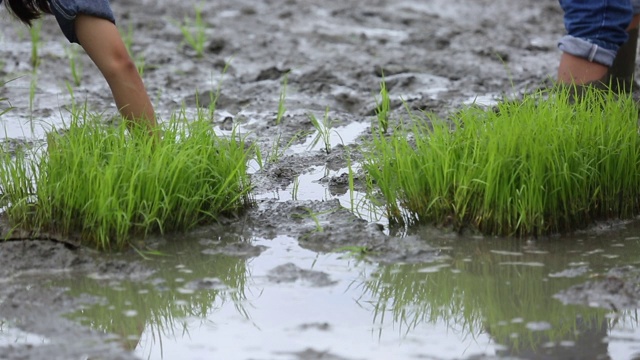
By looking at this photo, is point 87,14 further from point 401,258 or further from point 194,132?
point 401,258

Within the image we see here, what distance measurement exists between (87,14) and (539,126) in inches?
58.5

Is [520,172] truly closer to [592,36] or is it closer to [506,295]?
[506,295]

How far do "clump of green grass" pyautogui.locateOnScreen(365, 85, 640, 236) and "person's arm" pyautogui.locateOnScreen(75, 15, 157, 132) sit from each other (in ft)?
2.55

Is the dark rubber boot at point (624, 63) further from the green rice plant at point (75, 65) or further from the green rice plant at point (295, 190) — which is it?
the green rice plant at point (75, 65)

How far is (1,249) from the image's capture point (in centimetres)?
317

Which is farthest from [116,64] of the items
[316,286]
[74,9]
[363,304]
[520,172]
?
[520,172]

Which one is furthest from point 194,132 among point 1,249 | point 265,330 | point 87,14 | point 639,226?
point 639,226

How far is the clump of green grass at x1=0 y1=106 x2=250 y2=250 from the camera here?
126 inches

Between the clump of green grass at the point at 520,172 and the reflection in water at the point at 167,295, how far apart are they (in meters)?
0.64

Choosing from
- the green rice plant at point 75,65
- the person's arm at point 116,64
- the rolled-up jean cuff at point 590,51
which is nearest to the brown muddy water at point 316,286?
the person's arm at point 116,64

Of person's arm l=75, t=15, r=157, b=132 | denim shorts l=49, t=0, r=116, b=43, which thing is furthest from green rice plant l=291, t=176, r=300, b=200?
denim shorts l=49, t=0, r=116, b=43

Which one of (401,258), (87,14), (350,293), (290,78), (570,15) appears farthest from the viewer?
(290,78)

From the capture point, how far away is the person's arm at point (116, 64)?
344 centimetres

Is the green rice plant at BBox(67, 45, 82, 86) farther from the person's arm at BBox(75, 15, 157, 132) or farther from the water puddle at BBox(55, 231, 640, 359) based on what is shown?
the water puddle at BBox(55, 231, 640, 359)
